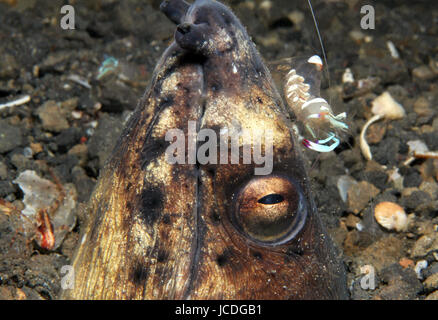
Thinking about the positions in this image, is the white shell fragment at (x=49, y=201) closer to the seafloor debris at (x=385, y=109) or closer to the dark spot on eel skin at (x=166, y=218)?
the dark spot on eel skin at (x=166, y=218)

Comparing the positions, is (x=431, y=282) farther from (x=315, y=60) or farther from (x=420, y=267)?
(x=315, y=60)

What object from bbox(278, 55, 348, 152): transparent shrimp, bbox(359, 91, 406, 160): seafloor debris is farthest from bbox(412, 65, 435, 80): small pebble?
bbox(278, 55, 348, 152): transparent shrimp

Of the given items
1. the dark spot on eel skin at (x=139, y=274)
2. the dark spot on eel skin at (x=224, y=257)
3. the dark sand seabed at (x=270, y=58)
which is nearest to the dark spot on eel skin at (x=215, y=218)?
the dark spot on eel skin at (x=224, y=257)

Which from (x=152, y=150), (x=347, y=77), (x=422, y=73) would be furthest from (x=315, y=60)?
(x=422, y=73)

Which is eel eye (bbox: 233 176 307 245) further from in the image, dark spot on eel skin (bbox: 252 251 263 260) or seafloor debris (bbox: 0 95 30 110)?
seafloor debris (bbox: 0 95 30 110)
